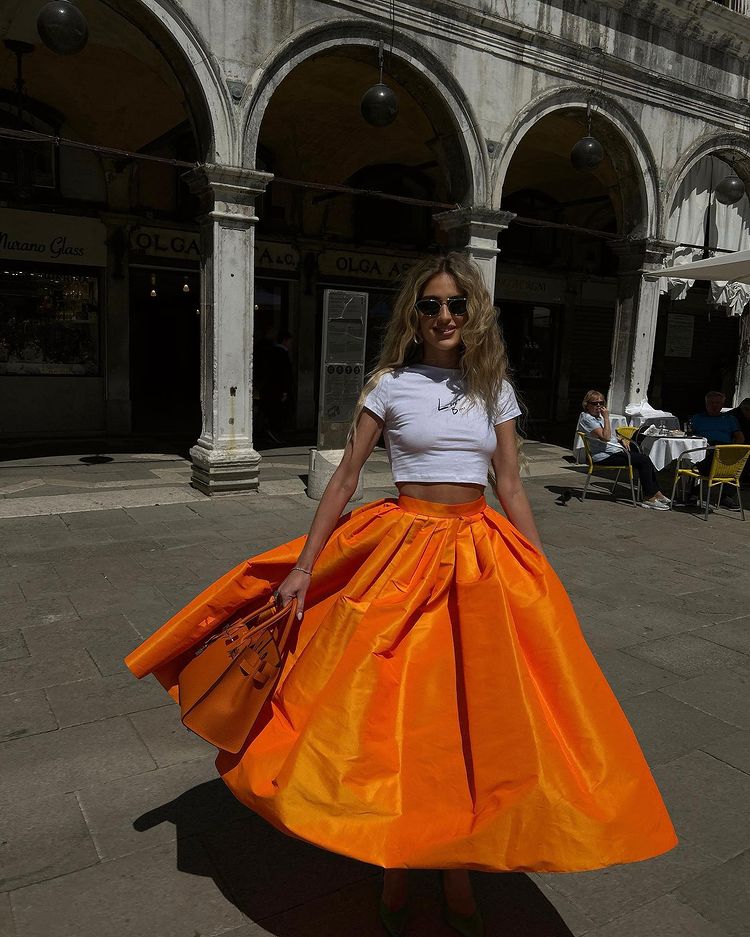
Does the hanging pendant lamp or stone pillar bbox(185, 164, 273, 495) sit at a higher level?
the hanging pendant lamp

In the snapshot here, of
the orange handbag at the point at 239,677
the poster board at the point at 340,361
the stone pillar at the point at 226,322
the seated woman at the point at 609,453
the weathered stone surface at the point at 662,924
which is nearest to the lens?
the orange handbag at the point at 239,677

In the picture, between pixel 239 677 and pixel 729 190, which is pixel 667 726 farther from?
pixel 729 190

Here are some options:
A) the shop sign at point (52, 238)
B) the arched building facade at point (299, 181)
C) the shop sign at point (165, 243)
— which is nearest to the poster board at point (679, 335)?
the arched building facade at point (299, 181)

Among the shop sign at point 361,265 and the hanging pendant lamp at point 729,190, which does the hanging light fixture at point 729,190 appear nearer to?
the hanging pendant lamp at point 729,190

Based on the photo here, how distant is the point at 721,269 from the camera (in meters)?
9.51

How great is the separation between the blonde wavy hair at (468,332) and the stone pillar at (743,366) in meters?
12.6

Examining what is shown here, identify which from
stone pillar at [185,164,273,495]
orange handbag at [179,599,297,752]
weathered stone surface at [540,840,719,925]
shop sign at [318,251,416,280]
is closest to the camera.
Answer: orange handbag at [179,599,297,752]

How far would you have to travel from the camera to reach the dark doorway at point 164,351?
13.3 metres

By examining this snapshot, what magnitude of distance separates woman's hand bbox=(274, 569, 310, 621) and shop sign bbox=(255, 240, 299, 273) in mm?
11935

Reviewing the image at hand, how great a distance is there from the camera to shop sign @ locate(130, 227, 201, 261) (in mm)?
12484

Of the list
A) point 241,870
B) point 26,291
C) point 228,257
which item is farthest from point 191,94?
point 241,870

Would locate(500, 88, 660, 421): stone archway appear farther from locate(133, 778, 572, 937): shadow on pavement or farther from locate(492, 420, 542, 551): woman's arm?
locate(133, 778, 572, 937): shadow on pavement

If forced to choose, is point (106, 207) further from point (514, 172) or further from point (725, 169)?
point (725, 169)

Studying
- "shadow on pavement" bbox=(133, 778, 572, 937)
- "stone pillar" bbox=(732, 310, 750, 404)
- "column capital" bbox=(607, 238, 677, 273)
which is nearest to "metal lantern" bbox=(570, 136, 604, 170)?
"column capital" bbox=(607, 238, 677, 273)
